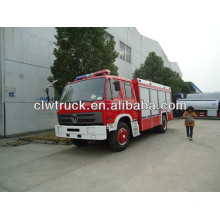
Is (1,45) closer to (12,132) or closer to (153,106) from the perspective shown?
(12,132)

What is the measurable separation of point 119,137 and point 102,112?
1.21 meters

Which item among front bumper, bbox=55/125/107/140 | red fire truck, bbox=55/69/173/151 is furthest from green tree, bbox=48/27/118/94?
front bumper, bbox=55/125/107/140

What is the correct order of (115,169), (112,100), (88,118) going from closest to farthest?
1. (115,169)
2. (88,118)
3. (112,100)

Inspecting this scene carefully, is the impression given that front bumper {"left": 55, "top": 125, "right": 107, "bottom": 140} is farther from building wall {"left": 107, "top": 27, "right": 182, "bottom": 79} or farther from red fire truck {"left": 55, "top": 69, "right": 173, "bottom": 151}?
building wall {"left": 107, "top": 27, "right": 182, "bottom": 79}

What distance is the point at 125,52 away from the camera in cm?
1928

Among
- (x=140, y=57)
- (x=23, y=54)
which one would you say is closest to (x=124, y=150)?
(x=23, y=54)

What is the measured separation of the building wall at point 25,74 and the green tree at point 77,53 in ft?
6.80

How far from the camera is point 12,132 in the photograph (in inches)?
342

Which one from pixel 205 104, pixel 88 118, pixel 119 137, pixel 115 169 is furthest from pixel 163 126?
pixel 205 104

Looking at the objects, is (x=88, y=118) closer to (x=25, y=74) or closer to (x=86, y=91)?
(x=86, y=91)

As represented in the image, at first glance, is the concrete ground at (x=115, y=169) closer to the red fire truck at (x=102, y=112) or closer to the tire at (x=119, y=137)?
the tire at (x=119, y=137)

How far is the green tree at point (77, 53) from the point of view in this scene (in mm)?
7957

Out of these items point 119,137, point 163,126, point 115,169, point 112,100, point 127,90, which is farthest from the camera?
point 163,126

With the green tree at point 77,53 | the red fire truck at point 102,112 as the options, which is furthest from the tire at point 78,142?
the green tree at point 77,53
